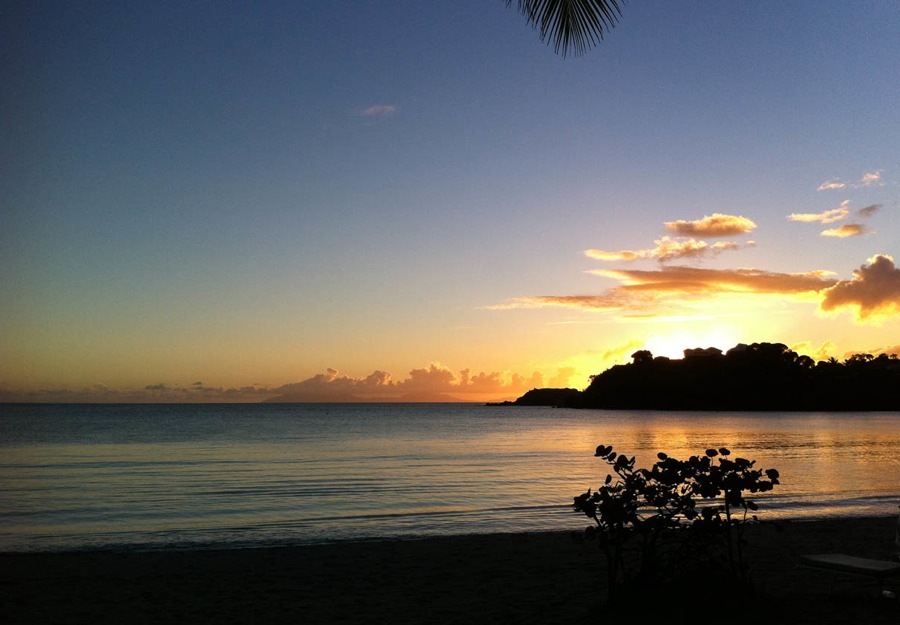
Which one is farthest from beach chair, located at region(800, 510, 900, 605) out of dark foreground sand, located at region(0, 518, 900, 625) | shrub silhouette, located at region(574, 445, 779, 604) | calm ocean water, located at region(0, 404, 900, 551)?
calm ocean water, located at region(0, 404, 900, 551)

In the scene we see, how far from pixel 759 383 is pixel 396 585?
175 m

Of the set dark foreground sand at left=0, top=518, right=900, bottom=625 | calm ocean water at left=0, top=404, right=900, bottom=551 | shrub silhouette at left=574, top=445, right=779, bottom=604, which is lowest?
calm ocean water at left=0, top=404, right=900, bottom=551

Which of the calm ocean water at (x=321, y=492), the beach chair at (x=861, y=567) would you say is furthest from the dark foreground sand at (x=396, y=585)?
the calm ocean water at (x=321, y=492)

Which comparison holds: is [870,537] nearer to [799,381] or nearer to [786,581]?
[786,581]

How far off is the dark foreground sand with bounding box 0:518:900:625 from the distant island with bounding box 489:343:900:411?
167567mm

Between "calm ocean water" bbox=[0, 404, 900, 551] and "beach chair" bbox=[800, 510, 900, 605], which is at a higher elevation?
"beach chair" bbox=[800, 510, 900, 605]

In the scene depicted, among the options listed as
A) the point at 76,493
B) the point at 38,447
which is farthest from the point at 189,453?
the point at 76,493

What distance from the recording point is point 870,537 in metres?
14.4

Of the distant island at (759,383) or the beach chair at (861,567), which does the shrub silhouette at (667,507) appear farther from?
the distant island at (759,383)

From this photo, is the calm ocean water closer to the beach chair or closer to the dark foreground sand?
the dark foreground sand

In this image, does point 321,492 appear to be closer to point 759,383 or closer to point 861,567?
point 861,567

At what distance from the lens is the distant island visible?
6594 inches

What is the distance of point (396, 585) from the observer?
1063cm

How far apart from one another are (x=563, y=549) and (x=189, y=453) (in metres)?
39.1
